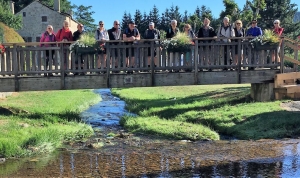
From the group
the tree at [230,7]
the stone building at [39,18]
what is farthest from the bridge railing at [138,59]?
the stone building at [39,18]

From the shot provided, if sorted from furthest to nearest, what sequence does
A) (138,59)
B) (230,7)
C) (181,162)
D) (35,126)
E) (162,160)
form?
(230,7) → (138,59) → (35,126) → (162,160) → (181,162)

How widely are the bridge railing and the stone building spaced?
43402mm

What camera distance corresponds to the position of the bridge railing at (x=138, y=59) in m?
14.3

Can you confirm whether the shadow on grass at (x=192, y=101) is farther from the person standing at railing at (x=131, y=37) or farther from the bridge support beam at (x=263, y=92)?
the person standing at railing at (x=131, y=37)

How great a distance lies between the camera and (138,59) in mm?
14711

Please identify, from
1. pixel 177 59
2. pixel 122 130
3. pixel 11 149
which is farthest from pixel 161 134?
pixel 11 149

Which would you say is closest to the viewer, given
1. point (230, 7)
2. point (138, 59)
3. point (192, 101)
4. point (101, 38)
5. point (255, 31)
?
point (101, 38)

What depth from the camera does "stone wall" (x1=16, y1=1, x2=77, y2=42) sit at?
5731 cm

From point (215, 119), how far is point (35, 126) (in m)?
6.51

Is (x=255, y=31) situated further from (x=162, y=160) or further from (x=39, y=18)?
(x=39, y=18)

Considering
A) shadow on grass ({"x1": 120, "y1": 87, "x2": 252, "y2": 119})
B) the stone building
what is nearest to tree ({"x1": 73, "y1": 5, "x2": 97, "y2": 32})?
the stone building

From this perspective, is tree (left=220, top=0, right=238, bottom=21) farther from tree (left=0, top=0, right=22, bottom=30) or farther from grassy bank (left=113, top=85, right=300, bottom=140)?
tree (left=0, top=0, right=22, bottom=30)

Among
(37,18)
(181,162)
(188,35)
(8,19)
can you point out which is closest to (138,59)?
(188,35)

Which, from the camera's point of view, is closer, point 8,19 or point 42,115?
point 42,115
